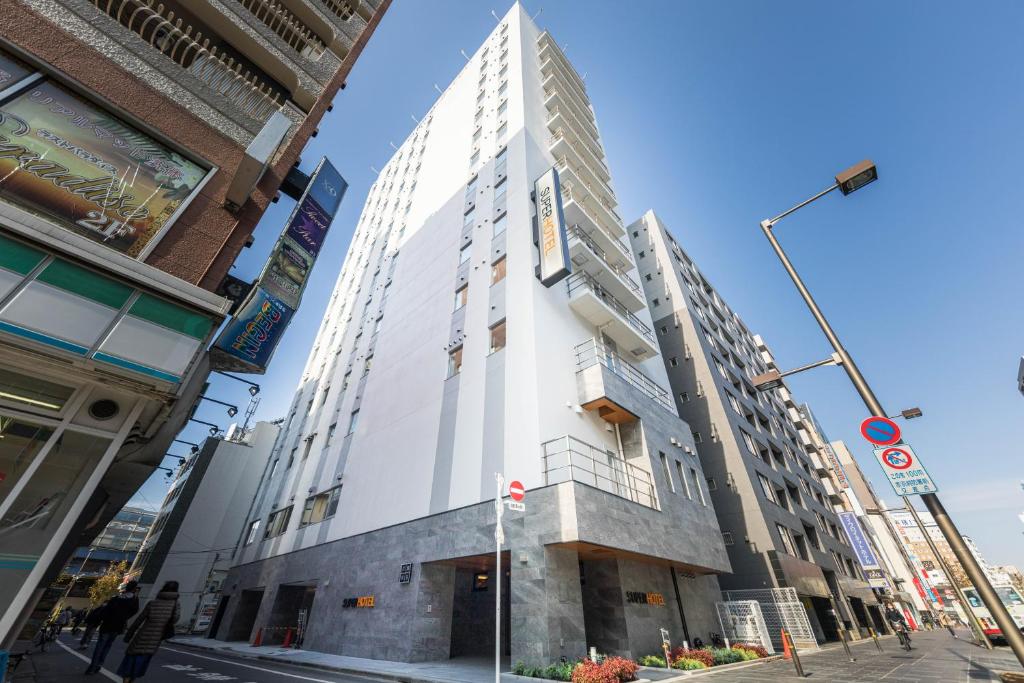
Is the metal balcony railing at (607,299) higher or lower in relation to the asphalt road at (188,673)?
higher

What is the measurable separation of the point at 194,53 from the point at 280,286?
21.4 feet

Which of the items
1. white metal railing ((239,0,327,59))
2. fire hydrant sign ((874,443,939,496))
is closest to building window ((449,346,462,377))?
white metal railing ((239,0,327,59))

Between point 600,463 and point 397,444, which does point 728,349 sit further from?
point 397,444

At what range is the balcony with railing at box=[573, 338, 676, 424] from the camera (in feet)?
51.0

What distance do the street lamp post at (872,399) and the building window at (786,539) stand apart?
20689 mm

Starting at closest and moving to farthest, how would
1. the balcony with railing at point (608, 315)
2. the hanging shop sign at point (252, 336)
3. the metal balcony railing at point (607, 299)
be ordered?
the hanging shop sign at point (252, 336) < the balcony with railing at point (608, 315) < the metal balcony railing at point (607, 299)

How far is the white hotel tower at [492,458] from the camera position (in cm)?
1284

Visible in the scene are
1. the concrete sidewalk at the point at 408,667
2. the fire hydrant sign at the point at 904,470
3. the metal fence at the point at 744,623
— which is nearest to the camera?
the fire hydrant sign at the point at 904,470

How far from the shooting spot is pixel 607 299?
22.3 metres

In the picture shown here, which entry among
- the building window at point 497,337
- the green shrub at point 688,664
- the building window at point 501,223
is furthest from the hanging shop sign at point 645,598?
the building window at point 501,223

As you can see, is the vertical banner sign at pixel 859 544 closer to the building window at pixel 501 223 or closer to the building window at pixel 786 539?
the building window at pixel 786 539

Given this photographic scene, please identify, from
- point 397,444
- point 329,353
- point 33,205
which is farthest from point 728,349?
point 33,205

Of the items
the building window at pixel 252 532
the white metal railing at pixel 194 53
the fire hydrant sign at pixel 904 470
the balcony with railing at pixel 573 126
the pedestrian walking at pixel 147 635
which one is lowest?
the pedestrian walking at pixel 147 635

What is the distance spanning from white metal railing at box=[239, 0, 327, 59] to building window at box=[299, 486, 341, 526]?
19.6 metres
